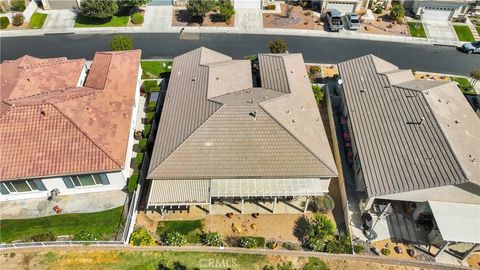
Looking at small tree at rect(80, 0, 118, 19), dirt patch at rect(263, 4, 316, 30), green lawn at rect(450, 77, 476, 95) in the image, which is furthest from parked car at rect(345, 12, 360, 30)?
small tree at rect(80, 0, 118, 19)

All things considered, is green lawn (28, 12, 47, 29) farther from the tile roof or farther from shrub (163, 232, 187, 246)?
shrub (163, 232, 187, 246)

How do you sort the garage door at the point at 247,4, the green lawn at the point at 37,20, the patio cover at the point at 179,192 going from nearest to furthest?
the patio cover at the point at 179,192 → the green lawn at the point at 37,20 → the garage door at the point at 247,4

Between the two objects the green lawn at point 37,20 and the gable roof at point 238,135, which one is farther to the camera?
the green lawn at point 37,20

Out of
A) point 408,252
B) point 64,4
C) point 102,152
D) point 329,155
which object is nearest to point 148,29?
point 64,4

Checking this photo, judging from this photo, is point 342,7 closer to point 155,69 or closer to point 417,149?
point 155,69

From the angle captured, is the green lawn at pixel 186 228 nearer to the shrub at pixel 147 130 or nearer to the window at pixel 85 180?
the window at pixel 85 180

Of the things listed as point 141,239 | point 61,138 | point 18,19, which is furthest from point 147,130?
point 18,19

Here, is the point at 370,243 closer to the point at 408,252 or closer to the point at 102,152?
the point at 408,252

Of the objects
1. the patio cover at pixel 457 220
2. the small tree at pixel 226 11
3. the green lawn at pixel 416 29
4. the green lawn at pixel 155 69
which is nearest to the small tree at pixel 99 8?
the green lawn at pixel 155 69
